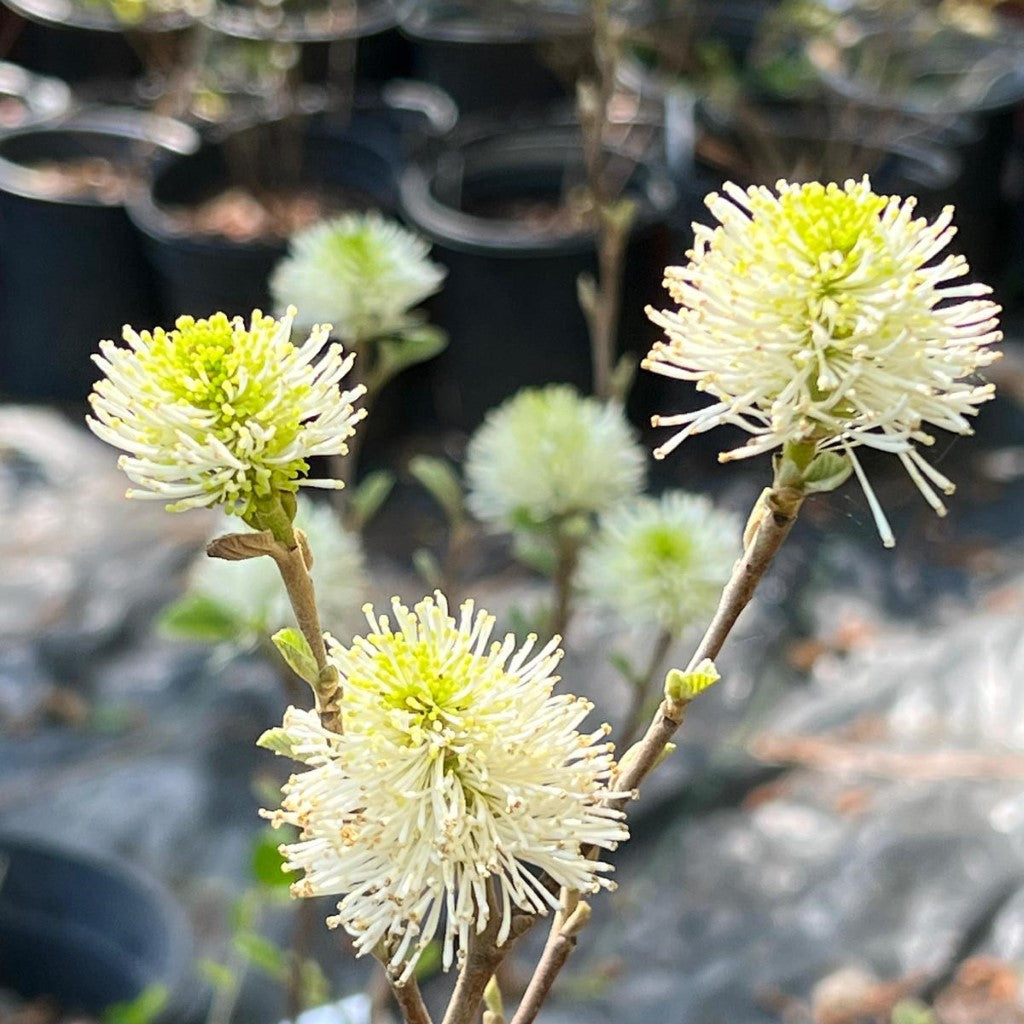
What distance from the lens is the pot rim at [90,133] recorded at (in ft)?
8.12

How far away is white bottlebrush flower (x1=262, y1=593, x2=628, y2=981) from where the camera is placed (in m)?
0.37

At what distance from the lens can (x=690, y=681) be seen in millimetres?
360

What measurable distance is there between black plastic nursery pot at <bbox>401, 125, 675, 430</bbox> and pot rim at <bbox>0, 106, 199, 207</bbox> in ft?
1.76

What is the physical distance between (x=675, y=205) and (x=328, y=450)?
6.80ft

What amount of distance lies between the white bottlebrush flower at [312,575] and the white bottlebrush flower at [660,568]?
0.17m

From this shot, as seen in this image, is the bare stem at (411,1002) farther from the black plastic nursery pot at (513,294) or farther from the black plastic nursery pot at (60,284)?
the black plastic nursery pot at (60,284)

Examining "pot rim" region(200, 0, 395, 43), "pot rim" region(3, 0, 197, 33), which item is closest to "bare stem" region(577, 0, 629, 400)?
"pot rim" region(200, 0, 395, 43)

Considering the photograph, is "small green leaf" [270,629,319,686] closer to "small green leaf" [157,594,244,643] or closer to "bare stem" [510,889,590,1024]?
"bare stem" [510,889,590,1024]

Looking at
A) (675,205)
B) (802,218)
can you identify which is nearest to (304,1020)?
(802,218)

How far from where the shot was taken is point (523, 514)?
88 centimetres

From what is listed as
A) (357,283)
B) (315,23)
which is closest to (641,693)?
(357,283)

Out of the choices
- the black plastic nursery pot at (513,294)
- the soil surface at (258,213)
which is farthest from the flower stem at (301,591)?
the soil surface at (258,213)

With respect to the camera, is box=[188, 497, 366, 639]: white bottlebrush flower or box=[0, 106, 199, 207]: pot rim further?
box=[0, 106, 199, 207]: pot rim

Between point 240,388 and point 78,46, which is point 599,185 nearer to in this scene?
point 240,388
